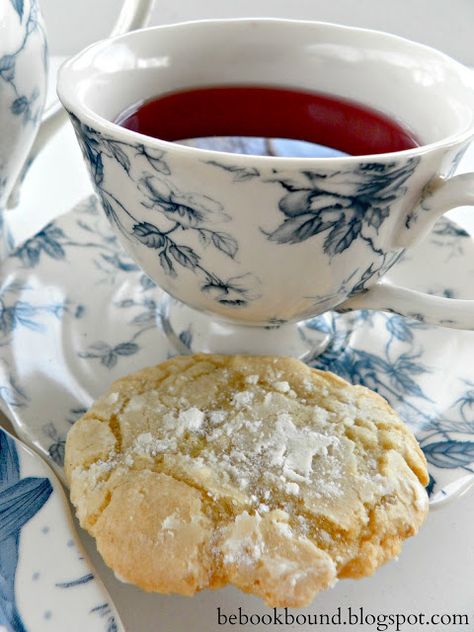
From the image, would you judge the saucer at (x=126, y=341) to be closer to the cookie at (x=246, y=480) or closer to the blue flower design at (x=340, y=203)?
the cookie at (x=246, y=480)

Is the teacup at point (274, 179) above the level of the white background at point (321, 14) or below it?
above

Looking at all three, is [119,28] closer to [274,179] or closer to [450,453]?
[274,179]

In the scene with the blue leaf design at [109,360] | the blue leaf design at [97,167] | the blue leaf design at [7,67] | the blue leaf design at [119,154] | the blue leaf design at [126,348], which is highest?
the blue leaf design at [7,67]

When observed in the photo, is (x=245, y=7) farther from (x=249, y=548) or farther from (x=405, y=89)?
(x=249, y=548)

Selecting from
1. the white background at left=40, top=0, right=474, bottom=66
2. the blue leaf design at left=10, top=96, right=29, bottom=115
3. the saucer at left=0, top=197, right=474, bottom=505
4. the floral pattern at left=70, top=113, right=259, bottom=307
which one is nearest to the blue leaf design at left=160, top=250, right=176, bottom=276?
the floral pattern at left=70, top=113, right=259, bottom=307

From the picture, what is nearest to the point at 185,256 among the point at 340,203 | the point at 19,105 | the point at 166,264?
the point at 166,264

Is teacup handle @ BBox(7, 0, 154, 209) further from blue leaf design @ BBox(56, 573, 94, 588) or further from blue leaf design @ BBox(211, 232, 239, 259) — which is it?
blue leaf design @ BBox(56, 573, 94, 588)

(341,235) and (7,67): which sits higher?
(7,67)

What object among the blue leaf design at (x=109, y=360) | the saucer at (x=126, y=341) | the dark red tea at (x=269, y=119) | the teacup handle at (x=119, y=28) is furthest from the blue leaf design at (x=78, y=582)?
the teacup handle at (x=119, y=28)
